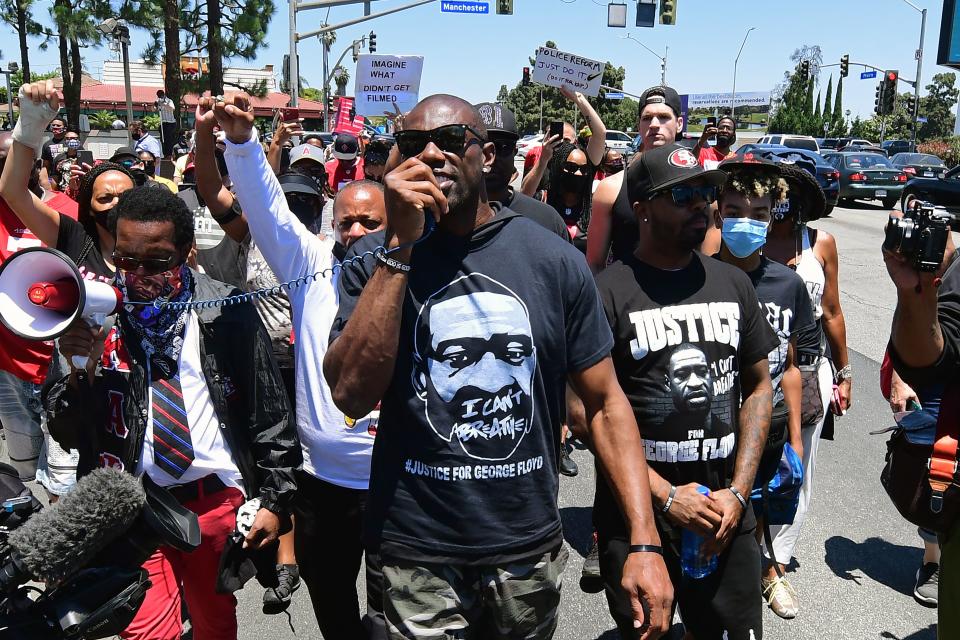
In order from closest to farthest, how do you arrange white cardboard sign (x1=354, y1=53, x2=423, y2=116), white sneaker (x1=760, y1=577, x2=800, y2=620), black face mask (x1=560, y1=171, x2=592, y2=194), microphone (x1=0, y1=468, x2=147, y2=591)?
1. microphone (x1=0, y1=468, x2=147, y2=591)
2. white sneaker (x1=760, y1=577, x2=800, y2=620)
3. black face mask (x1=560, y1=171, x2=592, y2=194)
4. white cardboard sign (x1=354, y1=53, x2=423, y2=116)

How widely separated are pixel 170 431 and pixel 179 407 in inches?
3.2

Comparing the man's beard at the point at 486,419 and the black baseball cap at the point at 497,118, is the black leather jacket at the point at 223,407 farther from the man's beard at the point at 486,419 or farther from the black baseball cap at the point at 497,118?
the black baseball cap at the point at 497,118

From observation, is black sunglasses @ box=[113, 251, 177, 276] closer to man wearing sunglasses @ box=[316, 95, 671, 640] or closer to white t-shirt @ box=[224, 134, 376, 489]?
white t-shirt @ box=[224, 134, 376, 489]

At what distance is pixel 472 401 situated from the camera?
218 centimetres

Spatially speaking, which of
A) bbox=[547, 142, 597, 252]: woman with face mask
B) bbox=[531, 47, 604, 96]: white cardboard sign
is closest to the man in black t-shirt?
bbox=[547, 142, 597, 252]: woman with face mask

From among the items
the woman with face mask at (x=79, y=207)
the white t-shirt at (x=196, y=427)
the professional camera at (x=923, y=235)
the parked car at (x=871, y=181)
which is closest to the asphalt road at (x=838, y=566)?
the white t-shirt at (x=196, y=427)

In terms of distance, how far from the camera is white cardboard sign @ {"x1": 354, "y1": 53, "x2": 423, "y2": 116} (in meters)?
9.10

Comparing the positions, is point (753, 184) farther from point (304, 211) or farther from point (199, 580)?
point (199, 580)

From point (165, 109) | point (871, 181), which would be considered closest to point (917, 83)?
point (871, 181)

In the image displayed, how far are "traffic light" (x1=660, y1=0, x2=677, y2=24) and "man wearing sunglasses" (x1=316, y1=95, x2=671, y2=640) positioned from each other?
2528cm

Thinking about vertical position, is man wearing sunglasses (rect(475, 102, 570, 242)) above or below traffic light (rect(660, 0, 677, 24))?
below

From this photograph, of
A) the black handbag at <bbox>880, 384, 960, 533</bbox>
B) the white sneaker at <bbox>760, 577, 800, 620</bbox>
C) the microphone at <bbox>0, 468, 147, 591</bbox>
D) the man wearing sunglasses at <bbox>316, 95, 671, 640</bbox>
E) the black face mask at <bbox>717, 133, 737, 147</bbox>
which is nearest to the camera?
the microphone at <bbox>0, 468, 147, 591</bbox>

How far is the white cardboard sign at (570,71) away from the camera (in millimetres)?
7836

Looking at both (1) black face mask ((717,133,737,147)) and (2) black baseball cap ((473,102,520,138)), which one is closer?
(2) black baseball cap ((473,102,520,138))
